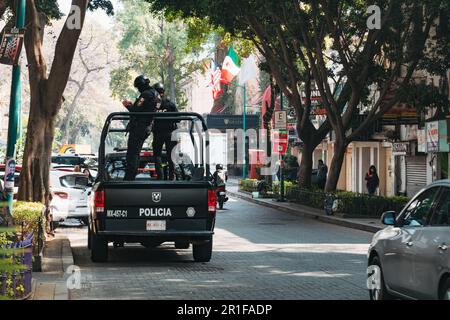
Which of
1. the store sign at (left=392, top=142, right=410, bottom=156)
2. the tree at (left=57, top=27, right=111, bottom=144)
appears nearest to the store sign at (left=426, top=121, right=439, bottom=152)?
the store sign at (left=392, top=142, right=410, bottom=156)

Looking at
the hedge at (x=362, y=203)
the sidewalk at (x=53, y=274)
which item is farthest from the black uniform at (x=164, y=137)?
the hedge at (x=362, y=203)

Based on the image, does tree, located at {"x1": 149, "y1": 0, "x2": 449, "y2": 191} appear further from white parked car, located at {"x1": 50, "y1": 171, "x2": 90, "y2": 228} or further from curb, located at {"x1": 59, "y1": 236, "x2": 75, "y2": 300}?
curb, located at {"x1": 59, "y1": 236, "x2": 75, "y2": 300}

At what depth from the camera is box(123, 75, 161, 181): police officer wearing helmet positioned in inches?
666

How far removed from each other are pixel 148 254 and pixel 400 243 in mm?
9170

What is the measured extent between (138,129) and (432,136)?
Result: 19266 millimetres

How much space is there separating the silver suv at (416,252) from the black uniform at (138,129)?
6418 millimetres

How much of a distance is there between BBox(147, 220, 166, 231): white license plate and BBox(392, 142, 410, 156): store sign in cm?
2685

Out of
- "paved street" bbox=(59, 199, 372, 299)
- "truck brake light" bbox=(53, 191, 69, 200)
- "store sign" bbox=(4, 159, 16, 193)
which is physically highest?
"store sign" bbox=(4, 159, 16, 193)

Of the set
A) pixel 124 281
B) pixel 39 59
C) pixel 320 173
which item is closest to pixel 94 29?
pixel 320 173

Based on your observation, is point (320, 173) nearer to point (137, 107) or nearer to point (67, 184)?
point (67, 184)

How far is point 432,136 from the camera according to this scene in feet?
112

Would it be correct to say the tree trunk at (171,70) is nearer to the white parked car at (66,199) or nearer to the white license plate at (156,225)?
the white parked car at (66,199)

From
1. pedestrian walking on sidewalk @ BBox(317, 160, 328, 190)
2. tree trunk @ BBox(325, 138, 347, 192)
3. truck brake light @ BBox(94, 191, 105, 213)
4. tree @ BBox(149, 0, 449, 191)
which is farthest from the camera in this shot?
pedestrian walking on sidewalk @ BBox(317, 160, 328, 190)

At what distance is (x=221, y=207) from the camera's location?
38.2 m
